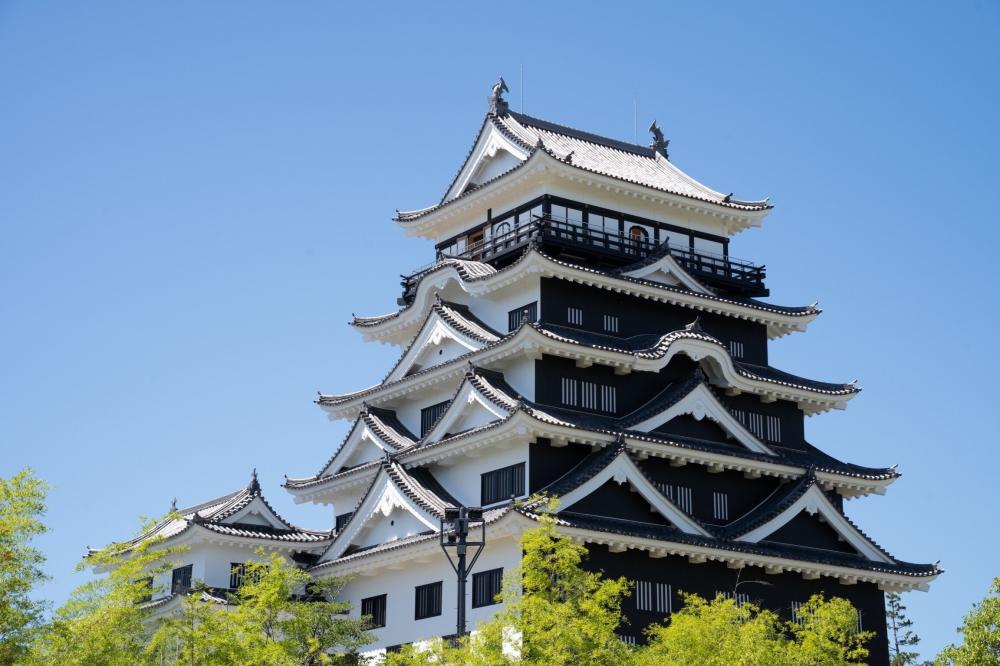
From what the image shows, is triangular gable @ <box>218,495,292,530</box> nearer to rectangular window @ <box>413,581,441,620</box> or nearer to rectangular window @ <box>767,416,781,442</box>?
rectangular window @ <box>413,581,441,620</box>

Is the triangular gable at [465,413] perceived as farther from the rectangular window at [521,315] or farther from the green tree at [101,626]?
the green tree at [101,626]

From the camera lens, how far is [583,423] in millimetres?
45156

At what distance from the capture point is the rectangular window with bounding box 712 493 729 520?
47219 mm

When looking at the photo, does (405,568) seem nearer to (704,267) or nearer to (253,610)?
(253,610)

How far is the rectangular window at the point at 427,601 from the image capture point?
45125mm

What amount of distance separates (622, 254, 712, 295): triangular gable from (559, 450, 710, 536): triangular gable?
799 cm

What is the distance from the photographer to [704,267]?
2042 inches

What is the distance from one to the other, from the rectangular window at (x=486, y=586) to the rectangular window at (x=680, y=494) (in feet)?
22.0

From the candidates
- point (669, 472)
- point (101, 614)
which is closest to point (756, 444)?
point (669, 472)

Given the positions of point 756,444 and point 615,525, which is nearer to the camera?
point 615,525

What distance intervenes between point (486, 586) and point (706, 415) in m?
9.75

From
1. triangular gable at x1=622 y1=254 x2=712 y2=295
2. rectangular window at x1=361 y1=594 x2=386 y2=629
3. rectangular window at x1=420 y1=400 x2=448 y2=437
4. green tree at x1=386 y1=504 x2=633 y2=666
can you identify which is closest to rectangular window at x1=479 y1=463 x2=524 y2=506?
rectangular window at x1=420 y1=400 x2=448 y2=437

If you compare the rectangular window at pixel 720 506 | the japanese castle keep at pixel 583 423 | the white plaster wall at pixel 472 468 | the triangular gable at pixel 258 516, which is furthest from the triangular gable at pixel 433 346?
the rectangular window at pixel 720 506

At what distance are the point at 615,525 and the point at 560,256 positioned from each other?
10745mm
